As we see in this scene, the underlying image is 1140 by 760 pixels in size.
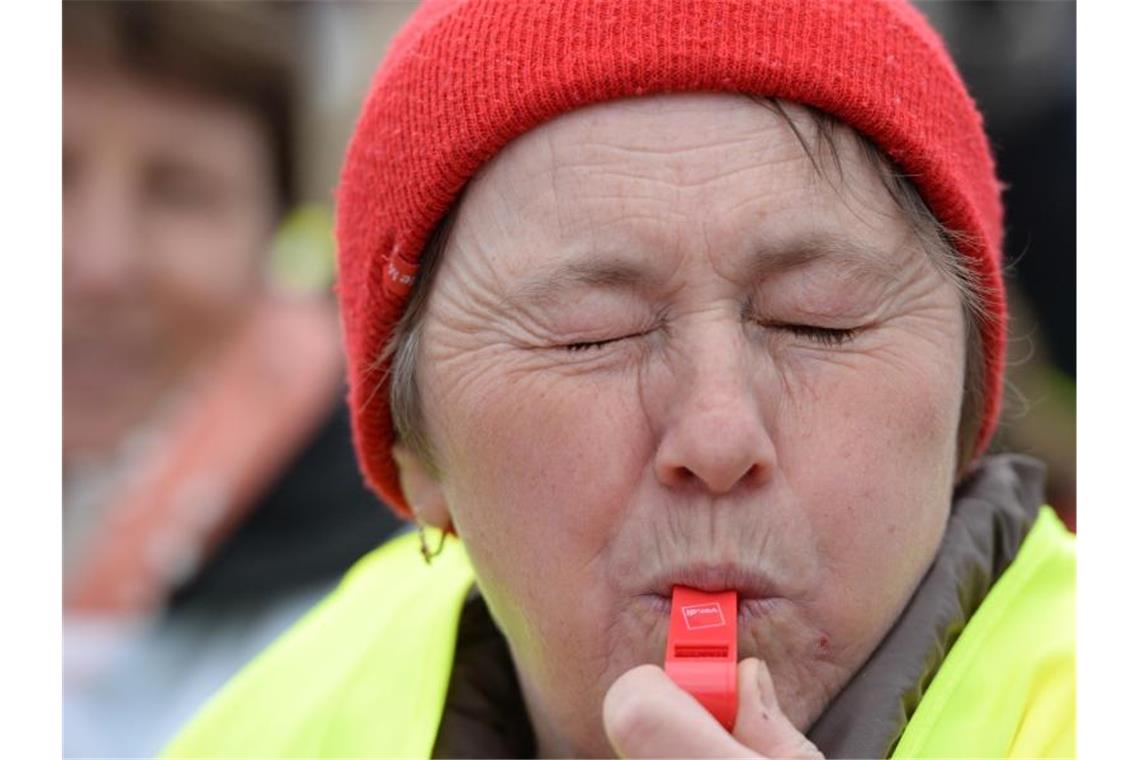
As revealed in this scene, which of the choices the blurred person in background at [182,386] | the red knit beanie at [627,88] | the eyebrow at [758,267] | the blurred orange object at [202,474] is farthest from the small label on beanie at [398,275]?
the blurred orange object at [202,474]

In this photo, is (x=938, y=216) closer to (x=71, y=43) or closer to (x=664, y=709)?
(x=664, y=709)

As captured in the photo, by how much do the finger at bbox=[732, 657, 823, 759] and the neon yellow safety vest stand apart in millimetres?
258

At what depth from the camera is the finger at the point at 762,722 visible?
5.55 ft

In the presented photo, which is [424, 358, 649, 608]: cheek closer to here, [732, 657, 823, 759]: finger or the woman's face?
the woman's face

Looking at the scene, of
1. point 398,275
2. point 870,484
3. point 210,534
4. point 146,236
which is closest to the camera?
point 870,484

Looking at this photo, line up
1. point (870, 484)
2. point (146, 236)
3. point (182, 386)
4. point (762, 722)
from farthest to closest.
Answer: point (182, 386)
point (146, 236)
point (870, 484)
point (762, 722)

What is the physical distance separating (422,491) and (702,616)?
71 cm

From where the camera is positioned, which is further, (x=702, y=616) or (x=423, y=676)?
(x=423, y=676)

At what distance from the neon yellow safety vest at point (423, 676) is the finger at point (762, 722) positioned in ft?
Result: 0.85

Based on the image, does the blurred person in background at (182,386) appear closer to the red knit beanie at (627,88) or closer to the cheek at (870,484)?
the red knit beanie at (627,88)

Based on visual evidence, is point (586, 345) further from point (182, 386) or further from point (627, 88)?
point (182, 386)

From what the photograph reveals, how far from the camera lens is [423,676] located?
98.9 inches

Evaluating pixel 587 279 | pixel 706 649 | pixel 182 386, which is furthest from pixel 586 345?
pixel 182 386

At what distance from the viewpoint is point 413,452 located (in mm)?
2410
